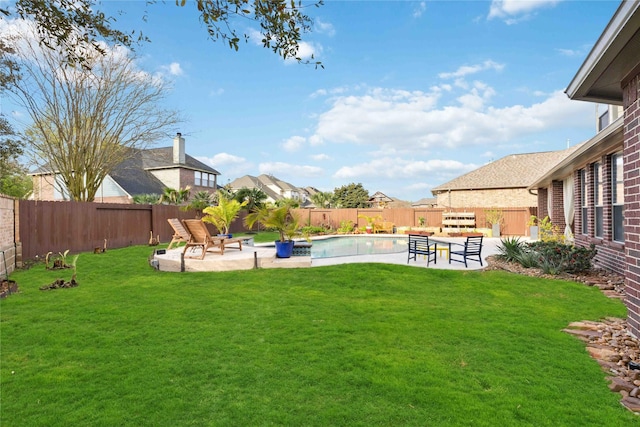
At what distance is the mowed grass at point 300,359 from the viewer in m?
2.68

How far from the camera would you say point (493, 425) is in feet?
8.23

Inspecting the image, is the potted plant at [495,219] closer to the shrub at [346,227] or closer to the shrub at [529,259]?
the shrub at [346,227]

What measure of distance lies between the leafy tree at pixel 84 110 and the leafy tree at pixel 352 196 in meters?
38.4

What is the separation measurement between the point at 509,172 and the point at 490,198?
300cm

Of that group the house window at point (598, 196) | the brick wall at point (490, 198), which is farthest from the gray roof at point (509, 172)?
the house window at point (598, 196)

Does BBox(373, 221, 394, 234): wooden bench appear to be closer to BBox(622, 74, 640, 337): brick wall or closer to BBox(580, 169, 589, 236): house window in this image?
BBox(580, 169, 589, 236): house window

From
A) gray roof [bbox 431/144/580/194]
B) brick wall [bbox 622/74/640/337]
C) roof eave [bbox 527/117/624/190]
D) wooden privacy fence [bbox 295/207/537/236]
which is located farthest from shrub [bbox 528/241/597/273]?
gray roof [bbox 431/144/580/194]

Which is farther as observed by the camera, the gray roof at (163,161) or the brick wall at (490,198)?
the gray roof at (163,161)

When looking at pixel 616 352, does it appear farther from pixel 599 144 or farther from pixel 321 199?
pixel 321 199

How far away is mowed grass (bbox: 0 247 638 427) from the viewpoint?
268cm

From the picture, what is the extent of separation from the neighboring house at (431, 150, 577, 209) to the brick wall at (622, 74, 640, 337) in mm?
27897

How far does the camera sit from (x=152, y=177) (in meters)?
33.3

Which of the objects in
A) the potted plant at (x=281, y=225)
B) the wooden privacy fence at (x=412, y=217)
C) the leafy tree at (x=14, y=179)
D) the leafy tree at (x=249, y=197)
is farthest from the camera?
the leafy tree at (x=249, y=197)

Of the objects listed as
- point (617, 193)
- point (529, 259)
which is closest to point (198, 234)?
point (529, 259)
